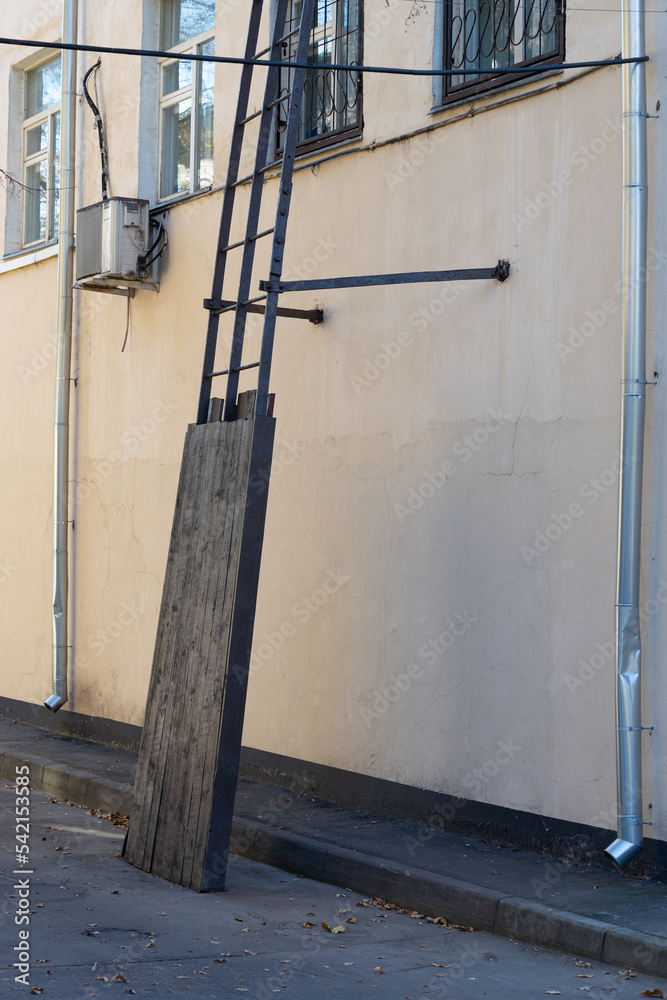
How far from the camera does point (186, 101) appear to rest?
35.7 ft

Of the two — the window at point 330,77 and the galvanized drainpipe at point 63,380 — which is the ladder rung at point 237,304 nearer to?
the window at point 330,77

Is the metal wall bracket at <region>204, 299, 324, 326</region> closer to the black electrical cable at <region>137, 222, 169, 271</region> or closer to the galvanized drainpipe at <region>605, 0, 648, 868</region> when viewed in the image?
the black electrical cable at <region>137, 222, 169, 271</region>

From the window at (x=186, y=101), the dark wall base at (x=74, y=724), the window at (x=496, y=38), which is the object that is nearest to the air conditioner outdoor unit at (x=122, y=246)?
the window at (x=186, y=101)

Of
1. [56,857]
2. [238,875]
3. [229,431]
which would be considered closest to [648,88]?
[229,431]

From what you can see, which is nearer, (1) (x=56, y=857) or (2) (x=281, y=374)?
(1) (x=56, y=857)

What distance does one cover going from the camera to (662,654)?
6.33 m

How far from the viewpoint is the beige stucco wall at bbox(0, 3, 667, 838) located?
6.76 meters

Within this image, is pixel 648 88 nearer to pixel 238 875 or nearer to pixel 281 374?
pixel 281 374

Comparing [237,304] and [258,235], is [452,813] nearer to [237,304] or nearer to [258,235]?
[237,304]

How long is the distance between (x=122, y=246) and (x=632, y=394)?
5602mm

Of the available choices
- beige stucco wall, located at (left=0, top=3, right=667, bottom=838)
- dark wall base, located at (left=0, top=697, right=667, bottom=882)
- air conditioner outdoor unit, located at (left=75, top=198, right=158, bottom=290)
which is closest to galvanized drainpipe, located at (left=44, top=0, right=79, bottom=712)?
air conditioner outdoor unit, located at (left=75, top=198, right=158, bottom=290)

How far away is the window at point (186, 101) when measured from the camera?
10.6 m

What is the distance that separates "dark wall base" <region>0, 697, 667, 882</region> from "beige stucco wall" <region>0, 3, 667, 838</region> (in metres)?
0.09

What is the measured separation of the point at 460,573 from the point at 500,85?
303cm
